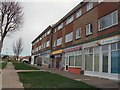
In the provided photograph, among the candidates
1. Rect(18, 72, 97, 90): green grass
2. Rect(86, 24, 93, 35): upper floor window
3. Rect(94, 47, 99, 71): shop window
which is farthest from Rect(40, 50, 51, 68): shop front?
Rect(18, 72, 97, 90): green grass

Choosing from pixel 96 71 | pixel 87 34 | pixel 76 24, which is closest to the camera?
pixel 96 71

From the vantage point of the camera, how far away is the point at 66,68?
3469 centimetres

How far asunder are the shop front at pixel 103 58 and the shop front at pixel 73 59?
6.84ft

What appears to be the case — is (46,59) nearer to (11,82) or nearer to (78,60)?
(78,60)

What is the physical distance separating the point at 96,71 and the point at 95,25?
4433 millimetres

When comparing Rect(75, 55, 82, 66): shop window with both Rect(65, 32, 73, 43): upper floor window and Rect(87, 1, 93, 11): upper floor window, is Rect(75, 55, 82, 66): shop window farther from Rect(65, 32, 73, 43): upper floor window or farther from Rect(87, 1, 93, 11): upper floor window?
Rect(87, 1, 93, 11): upper floor window

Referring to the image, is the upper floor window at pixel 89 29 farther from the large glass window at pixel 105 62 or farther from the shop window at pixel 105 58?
the large glass window at pixel 105 62

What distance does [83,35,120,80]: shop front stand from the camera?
1908 cm

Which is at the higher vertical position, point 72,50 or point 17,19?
point 17,19

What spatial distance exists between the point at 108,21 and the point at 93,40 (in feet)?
10.1

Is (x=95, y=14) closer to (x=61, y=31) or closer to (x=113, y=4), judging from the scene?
(x=113, y=4)

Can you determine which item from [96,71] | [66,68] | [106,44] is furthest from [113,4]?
[66,68]

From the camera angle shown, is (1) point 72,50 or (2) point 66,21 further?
(2) point 66,21

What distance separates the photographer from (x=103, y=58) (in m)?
21.3
